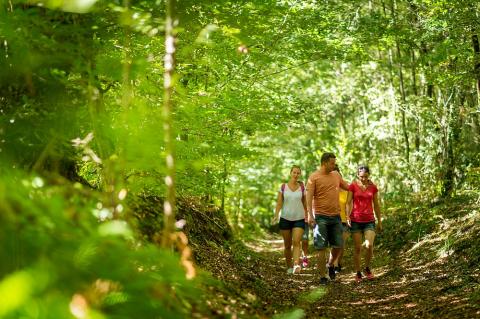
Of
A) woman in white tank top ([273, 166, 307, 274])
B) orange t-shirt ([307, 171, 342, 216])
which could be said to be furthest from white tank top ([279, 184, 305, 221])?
orange t-shirt ([307, 171, 342, 216])

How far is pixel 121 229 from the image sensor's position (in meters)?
2.82

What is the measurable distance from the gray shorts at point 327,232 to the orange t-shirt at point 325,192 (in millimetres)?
109

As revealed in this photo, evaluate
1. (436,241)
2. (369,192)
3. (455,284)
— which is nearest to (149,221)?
(455,284)

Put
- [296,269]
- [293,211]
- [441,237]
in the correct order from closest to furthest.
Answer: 1. [296,269]
2. [293,211]
3. [441,237]

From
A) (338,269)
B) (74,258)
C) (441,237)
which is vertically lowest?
(338,269)

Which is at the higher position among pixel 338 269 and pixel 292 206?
pixel 292 206

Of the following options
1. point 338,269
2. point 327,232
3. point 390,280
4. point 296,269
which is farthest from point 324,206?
point 338,269

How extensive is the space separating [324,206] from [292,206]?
95cm

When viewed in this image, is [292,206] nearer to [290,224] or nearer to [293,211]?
[293,211]

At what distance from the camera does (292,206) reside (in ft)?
36.3

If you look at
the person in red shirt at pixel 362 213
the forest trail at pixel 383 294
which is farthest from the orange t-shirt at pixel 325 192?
the forest trail at pixel 383 294

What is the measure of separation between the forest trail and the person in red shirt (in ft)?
1.82

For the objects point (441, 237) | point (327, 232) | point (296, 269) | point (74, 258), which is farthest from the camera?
point (441, 237)

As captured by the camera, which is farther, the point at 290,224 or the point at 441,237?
the point at 441,237
